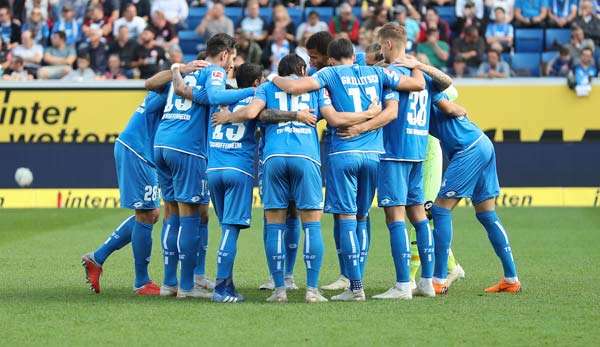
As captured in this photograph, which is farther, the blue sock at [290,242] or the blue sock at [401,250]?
the blue sock at [290,242]

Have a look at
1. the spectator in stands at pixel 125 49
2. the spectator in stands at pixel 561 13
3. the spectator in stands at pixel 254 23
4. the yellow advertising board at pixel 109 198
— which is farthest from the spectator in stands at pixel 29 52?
the spectator in stands at pixel 561 13

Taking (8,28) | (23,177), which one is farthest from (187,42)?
(23,177)

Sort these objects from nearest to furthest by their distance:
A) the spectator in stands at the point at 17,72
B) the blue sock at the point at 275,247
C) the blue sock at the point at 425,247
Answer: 1. the blue sock at the point at 275,247
2. the blue sock at the point at 425,247
3. the spectator in stands at the point at 17,72

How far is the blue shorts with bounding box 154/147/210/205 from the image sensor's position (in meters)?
11.0

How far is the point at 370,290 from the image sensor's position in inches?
462

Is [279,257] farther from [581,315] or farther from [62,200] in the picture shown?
[62,200]

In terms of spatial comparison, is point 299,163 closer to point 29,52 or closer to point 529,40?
point 29,52

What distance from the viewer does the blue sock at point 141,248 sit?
453 inches

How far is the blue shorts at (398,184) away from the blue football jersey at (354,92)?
24cm

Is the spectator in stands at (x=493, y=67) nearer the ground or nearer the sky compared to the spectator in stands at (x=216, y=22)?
nearer the ground

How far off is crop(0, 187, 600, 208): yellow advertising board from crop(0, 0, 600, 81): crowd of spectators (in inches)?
85.6

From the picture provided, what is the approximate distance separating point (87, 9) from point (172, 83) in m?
14.9

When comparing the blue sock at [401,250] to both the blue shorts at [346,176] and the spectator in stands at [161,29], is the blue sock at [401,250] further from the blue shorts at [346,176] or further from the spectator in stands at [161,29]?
the spectator in stands at [161,29]

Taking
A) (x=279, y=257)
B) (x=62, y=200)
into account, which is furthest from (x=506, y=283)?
(x=62, y=200)
